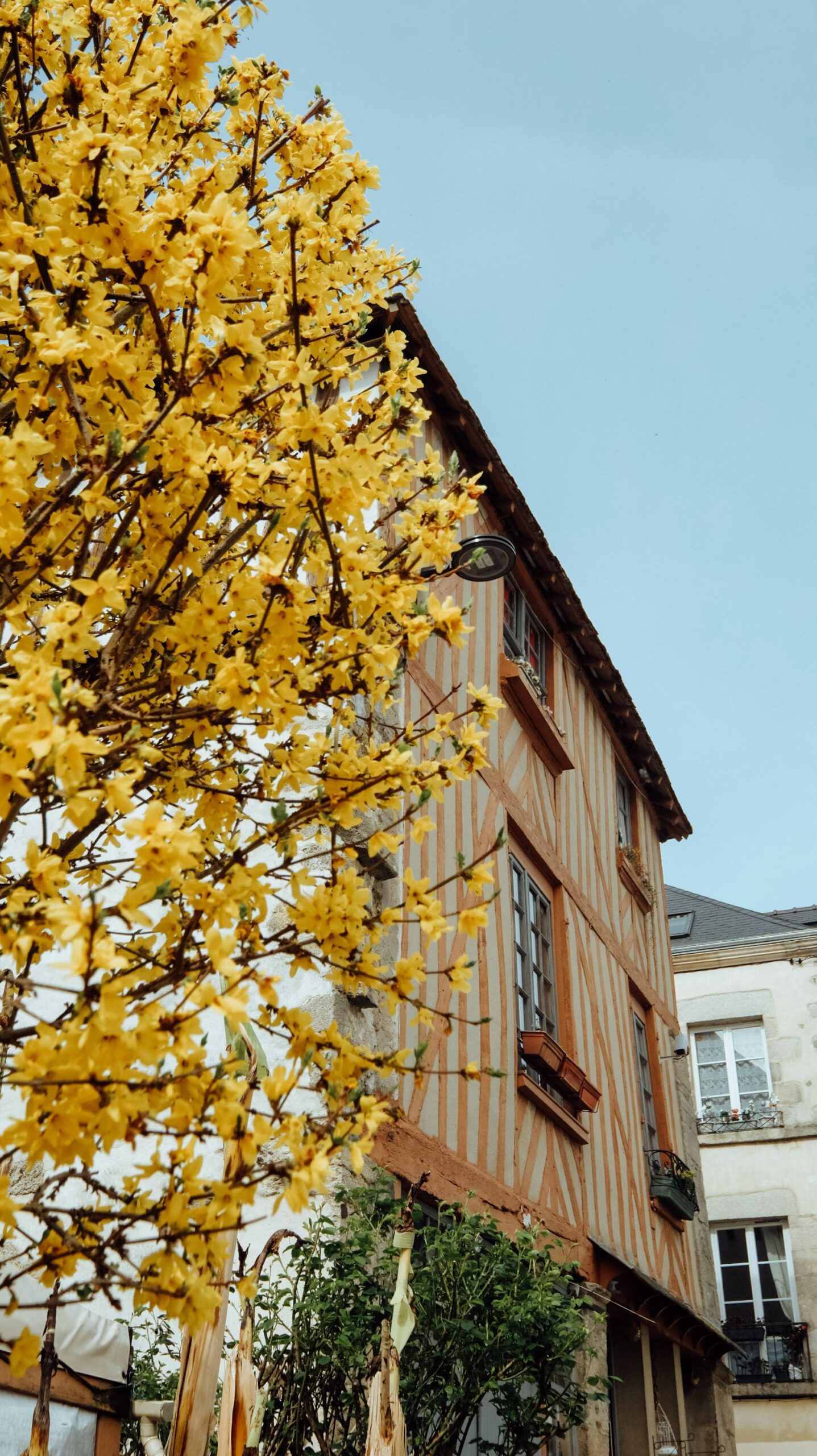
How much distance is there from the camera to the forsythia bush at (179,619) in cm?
177

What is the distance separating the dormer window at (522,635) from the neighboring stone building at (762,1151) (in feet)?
22.6

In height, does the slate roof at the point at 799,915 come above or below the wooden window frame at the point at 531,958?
above

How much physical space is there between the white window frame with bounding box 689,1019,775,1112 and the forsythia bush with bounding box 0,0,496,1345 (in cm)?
1350

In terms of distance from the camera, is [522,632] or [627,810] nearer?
[522,632]

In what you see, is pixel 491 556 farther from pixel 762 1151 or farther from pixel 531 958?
pixel 762 1151

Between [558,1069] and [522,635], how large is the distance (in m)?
3.07

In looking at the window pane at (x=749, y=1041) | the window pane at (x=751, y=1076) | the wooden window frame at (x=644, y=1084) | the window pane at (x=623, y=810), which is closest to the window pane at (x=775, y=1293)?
the window pane at (x=751, y=1076)

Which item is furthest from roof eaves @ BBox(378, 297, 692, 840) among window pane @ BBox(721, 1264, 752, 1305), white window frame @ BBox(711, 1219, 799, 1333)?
window pane @ BBox(721, 1264, 752, 1305)

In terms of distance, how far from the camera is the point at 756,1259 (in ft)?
46.6

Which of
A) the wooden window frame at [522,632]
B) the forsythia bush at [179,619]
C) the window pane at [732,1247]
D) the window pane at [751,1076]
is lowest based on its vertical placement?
the forsythia bush at [179,619]

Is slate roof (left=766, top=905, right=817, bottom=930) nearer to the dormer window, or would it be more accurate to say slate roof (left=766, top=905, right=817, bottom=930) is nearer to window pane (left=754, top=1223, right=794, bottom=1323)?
window pane (left=754, top=1223, right=794, bottom=1323)

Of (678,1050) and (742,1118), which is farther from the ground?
(742,1118)

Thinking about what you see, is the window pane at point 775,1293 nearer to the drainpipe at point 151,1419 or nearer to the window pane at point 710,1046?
the window pane at point 710,1046

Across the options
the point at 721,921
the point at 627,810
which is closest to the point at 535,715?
the point at 627,810
